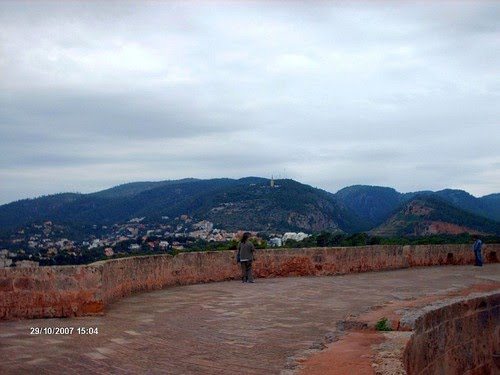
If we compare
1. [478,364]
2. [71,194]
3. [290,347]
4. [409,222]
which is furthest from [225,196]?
[290,347]

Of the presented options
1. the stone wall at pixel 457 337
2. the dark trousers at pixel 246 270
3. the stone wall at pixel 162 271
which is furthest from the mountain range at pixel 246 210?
the stone wall at pixel 457 337

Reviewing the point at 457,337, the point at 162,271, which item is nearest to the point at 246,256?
the point at 162,271

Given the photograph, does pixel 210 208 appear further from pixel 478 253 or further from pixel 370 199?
pixel 370 199

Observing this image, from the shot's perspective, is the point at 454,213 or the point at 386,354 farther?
the point at 454,213

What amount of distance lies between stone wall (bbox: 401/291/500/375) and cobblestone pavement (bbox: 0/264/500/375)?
965 millimetres

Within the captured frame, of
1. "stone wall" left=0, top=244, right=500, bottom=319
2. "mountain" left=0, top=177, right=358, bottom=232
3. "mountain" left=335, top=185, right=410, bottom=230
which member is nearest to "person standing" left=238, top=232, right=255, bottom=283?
"stone wall" left=0, top=244, right=500, bottom=319

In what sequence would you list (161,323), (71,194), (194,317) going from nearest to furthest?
(161,323) < (194,317) < (71,194)

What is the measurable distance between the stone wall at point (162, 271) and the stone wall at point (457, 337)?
4.46 meters

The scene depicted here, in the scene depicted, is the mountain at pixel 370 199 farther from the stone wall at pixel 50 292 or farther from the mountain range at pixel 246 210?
the stone wall at pixel 50 292

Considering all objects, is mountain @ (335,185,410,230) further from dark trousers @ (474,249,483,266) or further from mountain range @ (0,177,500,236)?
dark trousers @ (474,249,483,266)

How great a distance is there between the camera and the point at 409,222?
60906 millimetres

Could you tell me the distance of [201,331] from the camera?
7.55 meters

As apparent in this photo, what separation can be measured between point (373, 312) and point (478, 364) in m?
4.05

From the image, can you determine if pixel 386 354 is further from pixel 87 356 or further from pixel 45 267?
pixel 45 267
